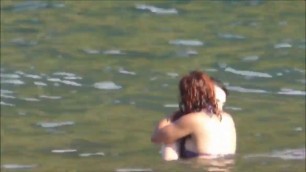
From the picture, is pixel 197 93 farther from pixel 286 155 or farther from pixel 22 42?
pixel 22 42

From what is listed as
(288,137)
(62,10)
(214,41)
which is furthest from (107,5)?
(288,137)

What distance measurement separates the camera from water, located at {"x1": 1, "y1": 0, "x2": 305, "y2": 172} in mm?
13555

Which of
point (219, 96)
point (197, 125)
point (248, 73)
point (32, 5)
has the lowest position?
point (248, 73)

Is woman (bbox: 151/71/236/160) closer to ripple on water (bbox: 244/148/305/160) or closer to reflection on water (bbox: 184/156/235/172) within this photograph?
reflection on water (bbox: 184/156/235/172)

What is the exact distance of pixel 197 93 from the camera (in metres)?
9.84

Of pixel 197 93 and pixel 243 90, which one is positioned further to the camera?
pixel 243 90

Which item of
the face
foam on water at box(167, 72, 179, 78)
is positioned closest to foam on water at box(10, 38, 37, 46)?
foam on water at box(167, 72, 179, 78)

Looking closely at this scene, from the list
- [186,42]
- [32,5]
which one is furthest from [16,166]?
[32,5]

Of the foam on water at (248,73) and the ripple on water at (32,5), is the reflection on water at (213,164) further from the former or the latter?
the ripple on water at (32,5)

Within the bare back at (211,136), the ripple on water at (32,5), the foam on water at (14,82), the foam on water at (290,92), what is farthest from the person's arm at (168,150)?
the ripple on water at (32,5)

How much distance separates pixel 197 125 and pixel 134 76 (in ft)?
25.7

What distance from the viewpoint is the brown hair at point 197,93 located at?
9844 millimetres

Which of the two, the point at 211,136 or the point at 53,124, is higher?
the point at 211,136

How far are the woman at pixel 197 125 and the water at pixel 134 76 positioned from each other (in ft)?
0.59
